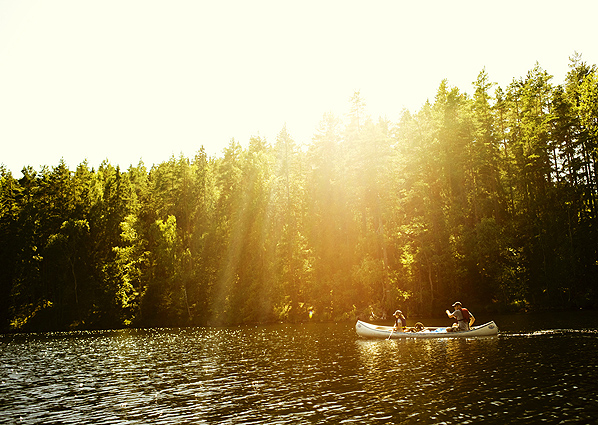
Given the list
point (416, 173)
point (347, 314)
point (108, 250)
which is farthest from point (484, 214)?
point (108, 250)

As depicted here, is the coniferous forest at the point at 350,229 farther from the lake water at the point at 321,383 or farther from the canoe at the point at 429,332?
the lake water at the point at 321,383

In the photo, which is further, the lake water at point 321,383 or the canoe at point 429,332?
the canoe at point 429,332

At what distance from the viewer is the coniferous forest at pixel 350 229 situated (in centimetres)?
5159

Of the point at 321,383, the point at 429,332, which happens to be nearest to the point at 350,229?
the point at 429,332

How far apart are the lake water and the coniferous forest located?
23.1 m

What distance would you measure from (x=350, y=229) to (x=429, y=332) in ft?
101

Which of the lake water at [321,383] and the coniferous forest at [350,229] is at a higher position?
the coniferous forest at [350,229]

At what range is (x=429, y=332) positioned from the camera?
33.7 metres

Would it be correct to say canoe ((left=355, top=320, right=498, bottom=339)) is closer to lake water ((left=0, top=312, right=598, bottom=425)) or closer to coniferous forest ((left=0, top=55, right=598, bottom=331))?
lake water ((left=0, top=312, right=598, bottom=425))

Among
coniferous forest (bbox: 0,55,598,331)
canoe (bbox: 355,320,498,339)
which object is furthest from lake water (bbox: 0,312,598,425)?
coniferous forest (bbox: 0,55,598,331)

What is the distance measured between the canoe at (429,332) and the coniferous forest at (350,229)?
2028 centimetres

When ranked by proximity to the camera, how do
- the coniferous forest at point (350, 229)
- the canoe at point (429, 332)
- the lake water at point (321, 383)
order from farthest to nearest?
1. the coniferous forest at point (350, 229)
2. the canoe at point (429, 332)
3. the lake water at point (321, 383)

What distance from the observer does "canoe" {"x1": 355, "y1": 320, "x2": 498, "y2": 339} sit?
3247cm

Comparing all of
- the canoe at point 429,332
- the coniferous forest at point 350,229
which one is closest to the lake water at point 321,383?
the canoe at point 429,332
